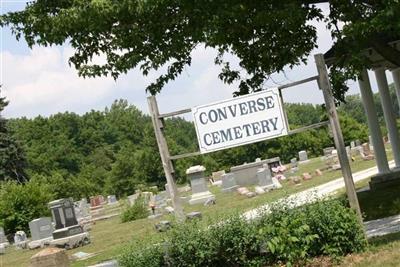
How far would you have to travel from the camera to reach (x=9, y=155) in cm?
5862

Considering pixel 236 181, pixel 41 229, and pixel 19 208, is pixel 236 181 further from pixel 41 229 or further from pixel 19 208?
pixel 41 229

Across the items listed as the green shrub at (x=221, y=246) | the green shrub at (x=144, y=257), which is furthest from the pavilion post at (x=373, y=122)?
the green shrub at (x=144, y=257)

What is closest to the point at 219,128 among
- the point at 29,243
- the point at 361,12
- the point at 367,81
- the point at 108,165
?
the point at 361,12

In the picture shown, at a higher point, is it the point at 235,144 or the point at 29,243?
the point at 235,144

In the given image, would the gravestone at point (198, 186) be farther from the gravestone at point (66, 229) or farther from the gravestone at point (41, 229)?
the gravestone at point (41, 229)

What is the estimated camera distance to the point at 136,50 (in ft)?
36.2

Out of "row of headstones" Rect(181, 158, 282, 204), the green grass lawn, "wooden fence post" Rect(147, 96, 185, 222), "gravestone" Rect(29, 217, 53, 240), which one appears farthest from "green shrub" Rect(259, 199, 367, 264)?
"gravestone" Rect(29, 217, 53, 240)

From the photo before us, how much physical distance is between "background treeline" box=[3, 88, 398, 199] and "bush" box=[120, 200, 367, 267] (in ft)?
107

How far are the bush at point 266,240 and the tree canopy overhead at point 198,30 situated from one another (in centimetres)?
276

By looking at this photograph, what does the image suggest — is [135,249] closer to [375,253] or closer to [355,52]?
[375,253]

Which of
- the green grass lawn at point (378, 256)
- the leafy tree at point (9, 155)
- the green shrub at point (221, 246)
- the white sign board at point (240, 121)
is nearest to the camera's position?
the green grass lawn at point (378, 256)

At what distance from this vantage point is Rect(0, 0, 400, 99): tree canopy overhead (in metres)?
9.26

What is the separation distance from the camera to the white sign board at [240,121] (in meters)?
8.48

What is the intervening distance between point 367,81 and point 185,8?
906 centimetres
